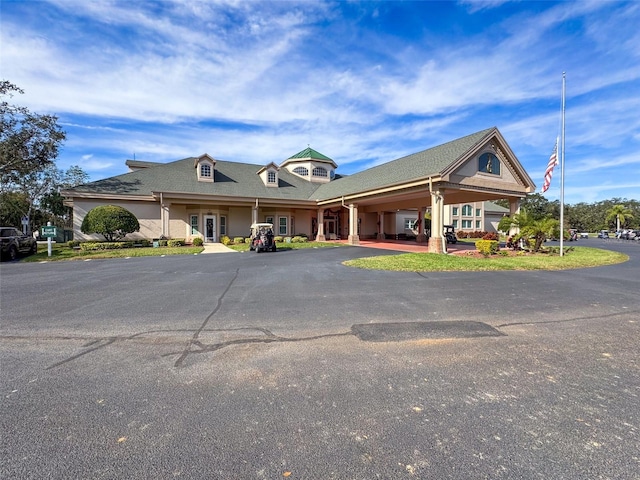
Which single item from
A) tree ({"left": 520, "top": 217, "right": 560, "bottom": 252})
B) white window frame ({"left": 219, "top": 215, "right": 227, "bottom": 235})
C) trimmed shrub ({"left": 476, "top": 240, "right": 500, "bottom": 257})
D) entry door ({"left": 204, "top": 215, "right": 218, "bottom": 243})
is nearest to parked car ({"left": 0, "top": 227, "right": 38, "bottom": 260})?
entry door ({"left": 204, "top": 215, "right": 218, "bottom": 243})

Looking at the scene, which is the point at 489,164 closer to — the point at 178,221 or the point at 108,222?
the point at 178,221

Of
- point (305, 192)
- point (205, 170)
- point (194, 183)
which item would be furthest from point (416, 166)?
point (194, 183)

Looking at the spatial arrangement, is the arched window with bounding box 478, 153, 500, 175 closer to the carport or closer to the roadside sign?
the carport

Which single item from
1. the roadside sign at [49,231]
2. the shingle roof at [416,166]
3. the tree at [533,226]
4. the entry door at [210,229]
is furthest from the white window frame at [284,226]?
the tree at [533,226]

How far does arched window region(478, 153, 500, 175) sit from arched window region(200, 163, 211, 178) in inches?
841


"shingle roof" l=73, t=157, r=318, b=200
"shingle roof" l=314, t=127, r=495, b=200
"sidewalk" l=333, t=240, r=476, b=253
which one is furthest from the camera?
"shingle roof" l=73, t=157, r=318, b=200

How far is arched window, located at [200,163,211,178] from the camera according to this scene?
88.1 feet

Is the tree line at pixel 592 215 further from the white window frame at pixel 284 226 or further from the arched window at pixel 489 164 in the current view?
the white window frame at pixel 284 226

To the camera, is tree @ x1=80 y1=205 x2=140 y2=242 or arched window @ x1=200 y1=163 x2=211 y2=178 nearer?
tree @ x1=80 y1=205 x2=140 y2=242

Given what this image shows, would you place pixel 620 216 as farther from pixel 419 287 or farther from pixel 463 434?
pixel 463 434

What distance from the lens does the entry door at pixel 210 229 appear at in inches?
1028

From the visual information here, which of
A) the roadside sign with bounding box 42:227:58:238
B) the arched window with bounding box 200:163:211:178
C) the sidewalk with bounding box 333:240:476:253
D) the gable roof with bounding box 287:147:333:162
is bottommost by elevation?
the sidewalk with bounding box 333:240:476:253

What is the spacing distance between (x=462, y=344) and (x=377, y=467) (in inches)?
113

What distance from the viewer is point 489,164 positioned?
1970cm
